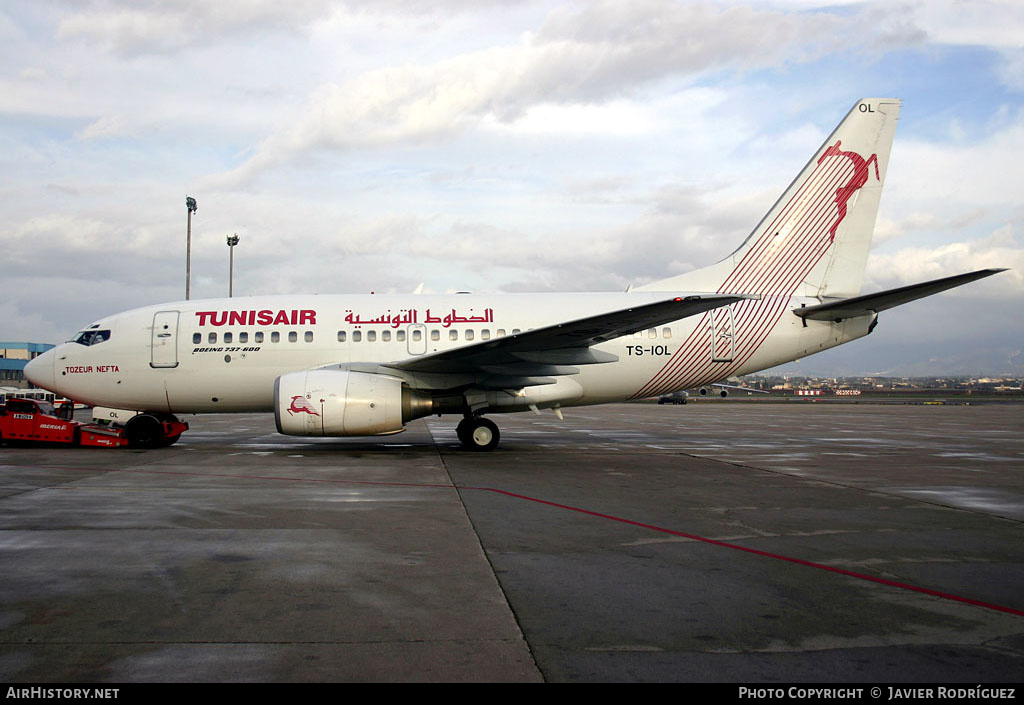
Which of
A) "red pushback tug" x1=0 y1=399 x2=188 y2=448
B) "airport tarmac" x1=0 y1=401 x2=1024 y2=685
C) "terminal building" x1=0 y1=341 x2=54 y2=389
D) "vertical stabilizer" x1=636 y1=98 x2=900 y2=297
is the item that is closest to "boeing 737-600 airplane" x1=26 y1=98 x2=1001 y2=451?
"vertical stabilizer" x1=636 y1=98 x2=900 y2=297

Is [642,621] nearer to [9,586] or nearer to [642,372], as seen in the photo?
[9,586]

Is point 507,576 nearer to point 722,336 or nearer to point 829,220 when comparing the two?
point 722,336

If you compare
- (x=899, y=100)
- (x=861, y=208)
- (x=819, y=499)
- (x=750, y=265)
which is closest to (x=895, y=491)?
(x=819, y=499)

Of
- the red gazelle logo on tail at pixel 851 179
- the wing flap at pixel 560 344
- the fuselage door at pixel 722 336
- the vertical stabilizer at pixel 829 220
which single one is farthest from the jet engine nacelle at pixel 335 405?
the red gazelle logo on tail at pixel 851 179

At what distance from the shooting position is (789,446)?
1777 cm

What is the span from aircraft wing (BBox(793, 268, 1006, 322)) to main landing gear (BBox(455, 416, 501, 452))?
764cm

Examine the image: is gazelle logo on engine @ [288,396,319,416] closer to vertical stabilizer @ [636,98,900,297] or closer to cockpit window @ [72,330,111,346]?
cockpit window @ [72,330,111,346]

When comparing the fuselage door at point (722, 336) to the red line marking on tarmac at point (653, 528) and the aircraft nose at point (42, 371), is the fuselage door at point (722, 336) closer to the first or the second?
the red line marking on tarmac at point (653, 528)

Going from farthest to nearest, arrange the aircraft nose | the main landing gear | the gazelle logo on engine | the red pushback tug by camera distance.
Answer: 1. the aircraft nose
2. the red pushback tug
3. the main landing gear
4. the gazelle logo on engine

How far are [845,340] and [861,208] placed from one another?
3.31m

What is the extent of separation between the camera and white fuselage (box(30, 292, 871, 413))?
16.3 meters

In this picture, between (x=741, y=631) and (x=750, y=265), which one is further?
(x=750, y=265)

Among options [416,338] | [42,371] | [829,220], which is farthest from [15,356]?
[829,220]

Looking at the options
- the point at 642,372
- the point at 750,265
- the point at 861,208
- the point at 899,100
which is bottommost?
the point at 642,372
